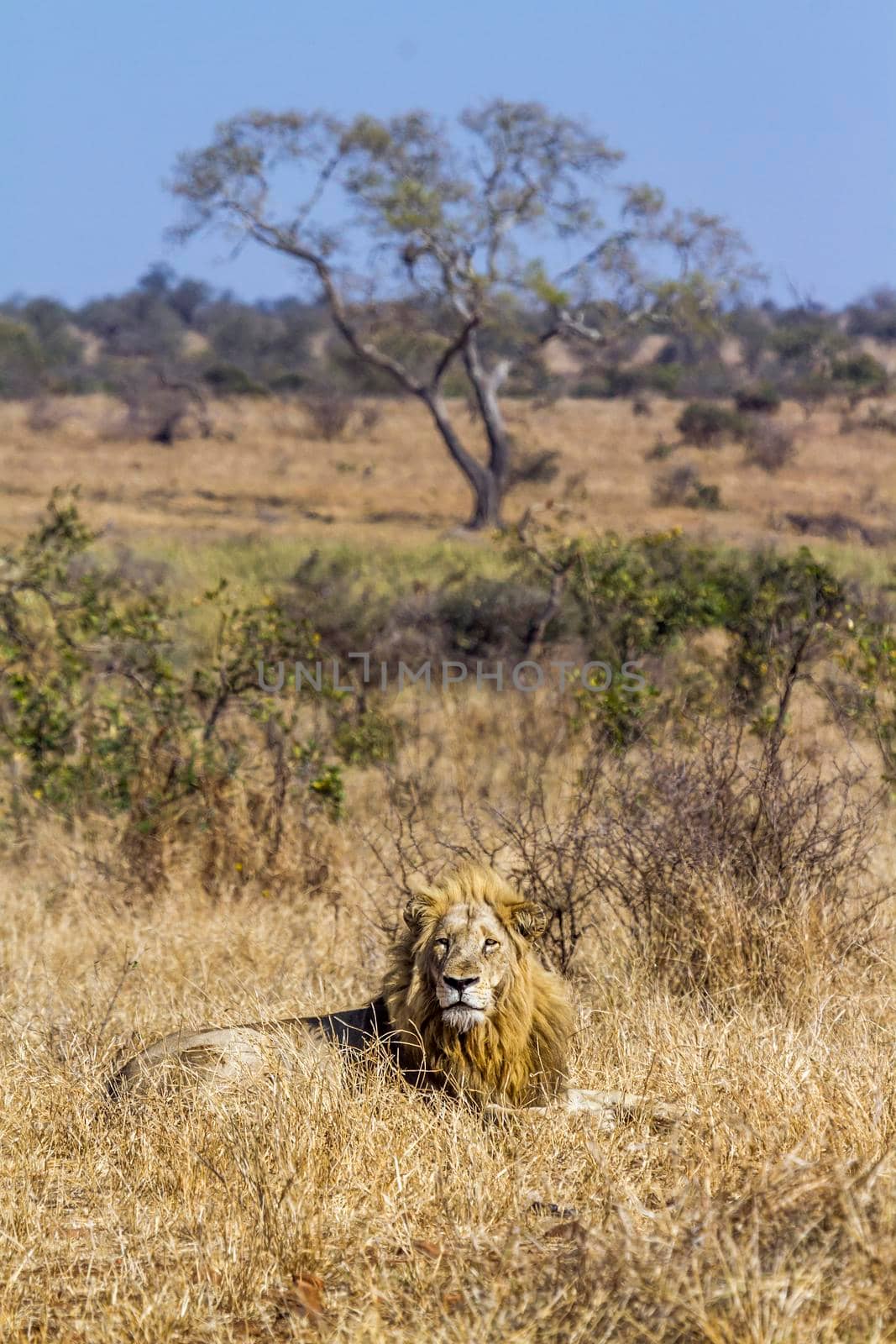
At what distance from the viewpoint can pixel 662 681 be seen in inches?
409

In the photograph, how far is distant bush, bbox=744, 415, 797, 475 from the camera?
3541 cm

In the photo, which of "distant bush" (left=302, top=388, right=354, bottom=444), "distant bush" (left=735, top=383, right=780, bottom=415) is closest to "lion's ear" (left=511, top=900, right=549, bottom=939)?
"distant bush" (left=302, top=388, right=354, bottom=444)

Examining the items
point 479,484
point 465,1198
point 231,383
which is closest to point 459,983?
point 465,1198

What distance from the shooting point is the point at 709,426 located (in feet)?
127

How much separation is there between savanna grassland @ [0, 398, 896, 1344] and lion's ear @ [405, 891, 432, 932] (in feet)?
1.43

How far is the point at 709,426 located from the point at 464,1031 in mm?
36020

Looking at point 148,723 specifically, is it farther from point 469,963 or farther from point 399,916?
point 469,963

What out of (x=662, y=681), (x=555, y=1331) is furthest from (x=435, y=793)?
(x=555, y=1331)

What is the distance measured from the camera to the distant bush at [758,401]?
1705 inches

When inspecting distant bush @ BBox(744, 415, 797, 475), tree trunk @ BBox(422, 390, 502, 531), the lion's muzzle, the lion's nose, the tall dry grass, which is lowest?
the tall dry grass

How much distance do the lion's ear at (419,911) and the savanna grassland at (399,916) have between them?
0.44m

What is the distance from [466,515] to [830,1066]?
2735 cm

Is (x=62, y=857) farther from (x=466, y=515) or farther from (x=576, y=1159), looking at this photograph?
(x=466, y=515)

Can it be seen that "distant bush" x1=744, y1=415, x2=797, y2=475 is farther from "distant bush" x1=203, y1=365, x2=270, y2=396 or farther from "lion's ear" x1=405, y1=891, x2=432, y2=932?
"lion's ear" x1=405, y1=891, x2=432, y2=932
